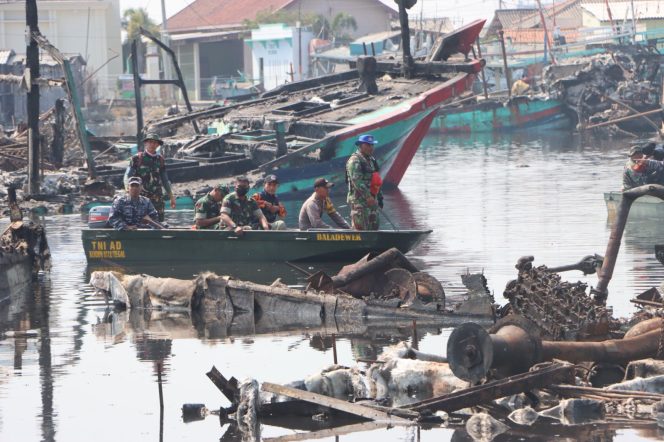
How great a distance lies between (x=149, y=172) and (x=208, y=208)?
1.01 meters

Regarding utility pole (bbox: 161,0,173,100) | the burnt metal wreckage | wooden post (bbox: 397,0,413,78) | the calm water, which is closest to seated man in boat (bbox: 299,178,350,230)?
the calm water

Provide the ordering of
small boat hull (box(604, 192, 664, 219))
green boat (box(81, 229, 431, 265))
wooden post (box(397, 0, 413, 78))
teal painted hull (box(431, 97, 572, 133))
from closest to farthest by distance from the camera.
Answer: green boat (box(81, 229, 431, 265)) → small boat hull (box(604, 192, 664, 219)) → wooden post (box(397, 0, 413, 78)) → teal painted hull (box(431, 97, 572, 133))

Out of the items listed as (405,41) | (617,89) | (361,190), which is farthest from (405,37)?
(617,89)

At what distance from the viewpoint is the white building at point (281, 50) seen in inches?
3297

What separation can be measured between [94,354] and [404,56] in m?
22.1

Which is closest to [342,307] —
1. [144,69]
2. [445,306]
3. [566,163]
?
[445,306]

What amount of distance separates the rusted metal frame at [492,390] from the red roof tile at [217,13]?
8170cm

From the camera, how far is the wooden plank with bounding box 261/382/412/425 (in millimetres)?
11078

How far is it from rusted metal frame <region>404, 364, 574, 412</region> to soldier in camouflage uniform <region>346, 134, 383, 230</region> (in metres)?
8.15

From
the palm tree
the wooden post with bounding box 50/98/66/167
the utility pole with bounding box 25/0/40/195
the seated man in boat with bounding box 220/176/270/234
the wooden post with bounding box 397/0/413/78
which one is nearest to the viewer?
the seated man in boat with bounding box 220/176/270/234

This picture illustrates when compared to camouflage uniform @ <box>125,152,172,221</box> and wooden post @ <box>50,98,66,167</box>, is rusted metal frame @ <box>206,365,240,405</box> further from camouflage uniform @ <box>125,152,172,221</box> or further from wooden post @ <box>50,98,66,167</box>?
wooden post @ <box>50,98,66,167</box>

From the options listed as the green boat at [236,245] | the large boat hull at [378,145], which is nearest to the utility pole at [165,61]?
the large boat hull at [378,145]

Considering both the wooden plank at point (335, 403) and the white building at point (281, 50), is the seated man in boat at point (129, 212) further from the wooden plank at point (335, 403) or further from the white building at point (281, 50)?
the white building at point (281, 50)

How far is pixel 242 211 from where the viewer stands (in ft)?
65.6
